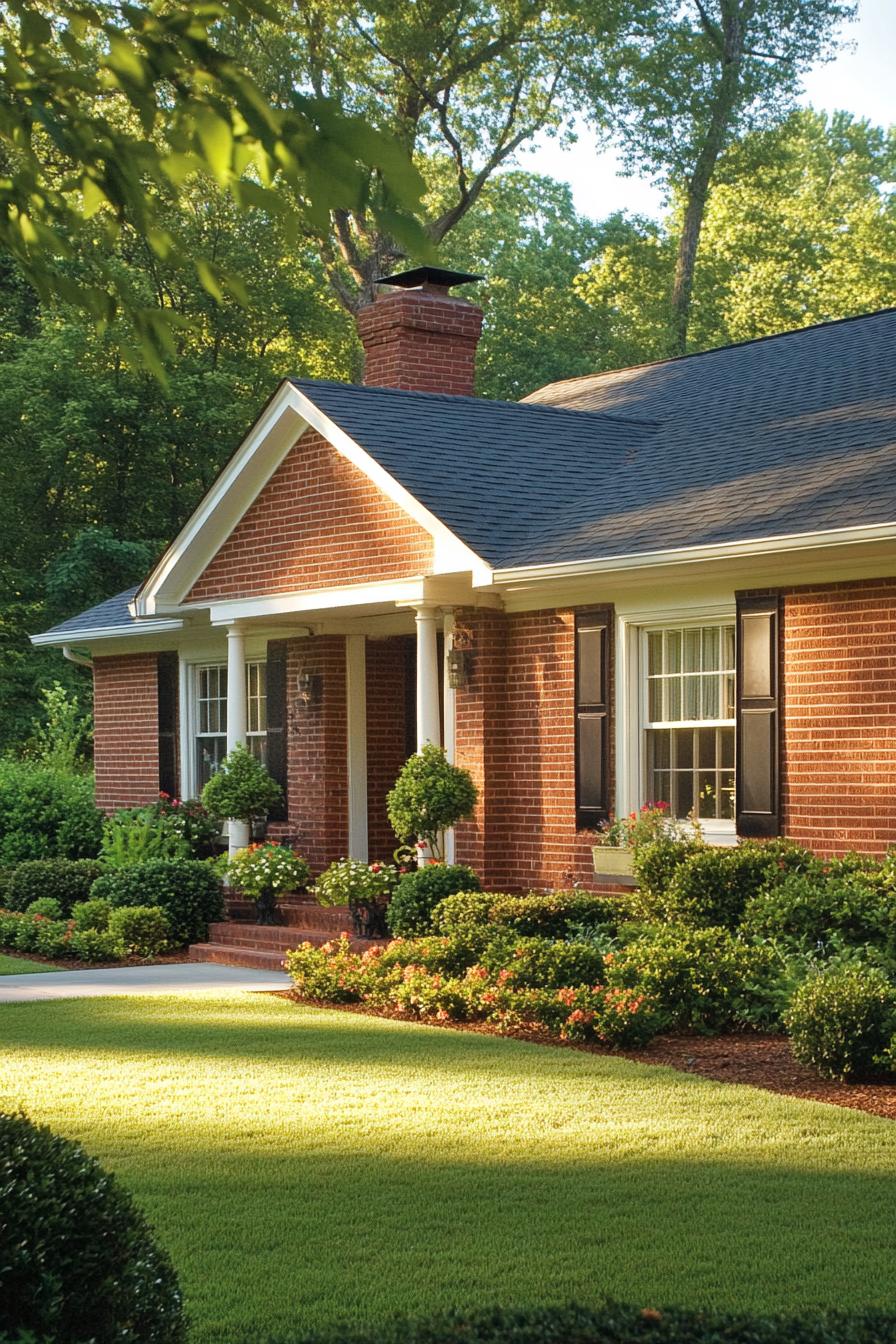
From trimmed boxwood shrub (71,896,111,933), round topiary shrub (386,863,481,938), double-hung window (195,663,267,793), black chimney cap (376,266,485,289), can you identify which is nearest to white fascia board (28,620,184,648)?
double-hung window (195,663,267,793)

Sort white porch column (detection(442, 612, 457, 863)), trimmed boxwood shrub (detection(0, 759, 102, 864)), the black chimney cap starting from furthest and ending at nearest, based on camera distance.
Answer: trimmed boxwood shrub (detection(0, 759, 102, 864)) → the black chimney cap → white porch column (detection(442, 612, 457, 863))

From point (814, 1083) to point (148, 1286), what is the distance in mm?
5375

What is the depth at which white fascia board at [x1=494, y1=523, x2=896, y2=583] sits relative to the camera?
11.2 meters

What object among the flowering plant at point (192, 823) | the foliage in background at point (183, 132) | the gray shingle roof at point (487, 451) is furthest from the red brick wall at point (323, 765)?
the foliage in background at point (183, 132)

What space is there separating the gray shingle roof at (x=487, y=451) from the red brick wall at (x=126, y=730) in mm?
5766

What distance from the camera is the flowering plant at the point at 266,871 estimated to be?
627 inches

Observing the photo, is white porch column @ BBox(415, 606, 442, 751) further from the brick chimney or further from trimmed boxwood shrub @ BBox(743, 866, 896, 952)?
the brick chimney

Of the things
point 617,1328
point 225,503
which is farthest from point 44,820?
point 617,1328

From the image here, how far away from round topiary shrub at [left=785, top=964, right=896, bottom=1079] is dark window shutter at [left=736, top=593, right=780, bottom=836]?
138 inches

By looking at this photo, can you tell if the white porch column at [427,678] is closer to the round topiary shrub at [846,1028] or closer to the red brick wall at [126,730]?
the round topiary shrub at [846,1028]

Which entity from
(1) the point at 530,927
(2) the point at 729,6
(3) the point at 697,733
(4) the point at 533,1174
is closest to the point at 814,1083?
(4) the point at 533,1174

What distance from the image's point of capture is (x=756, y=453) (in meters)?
14.3

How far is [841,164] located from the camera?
163ft

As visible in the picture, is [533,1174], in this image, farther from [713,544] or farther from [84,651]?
[84,651]
